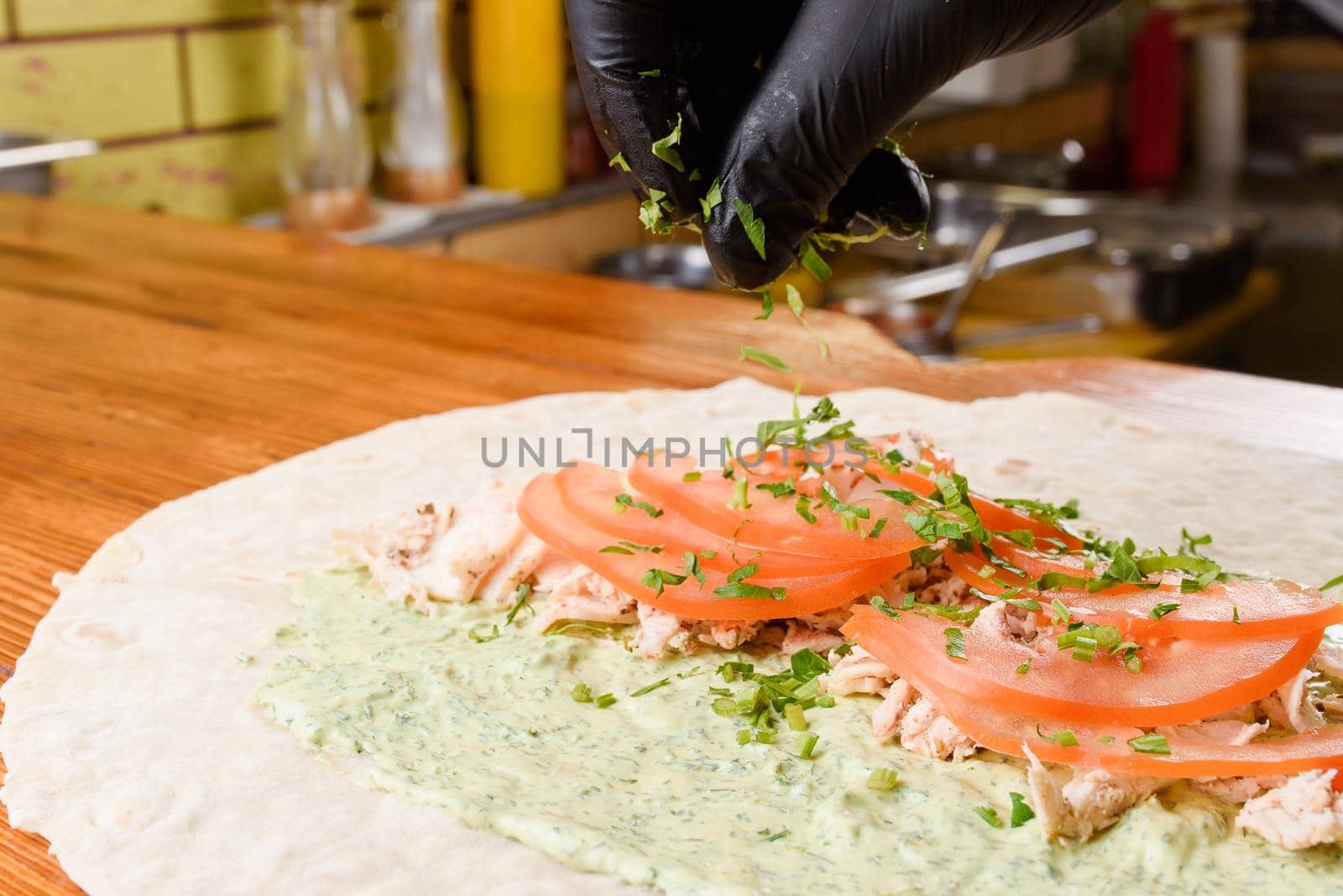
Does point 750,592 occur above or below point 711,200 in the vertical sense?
below

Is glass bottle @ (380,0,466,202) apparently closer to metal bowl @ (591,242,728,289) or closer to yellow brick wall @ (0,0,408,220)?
yellow brick wall @ (0,0,408,220)

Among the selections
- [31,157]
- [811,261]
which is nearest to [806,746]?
[811,261]

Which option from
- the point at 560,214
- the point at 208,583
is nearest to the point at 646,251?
the point at 560,214

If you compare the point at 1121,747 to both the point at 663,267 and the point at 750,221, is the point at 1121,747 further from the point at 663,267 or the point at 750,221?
the point at 663,267

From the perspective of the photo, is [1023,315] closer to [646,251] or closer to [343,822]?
[646,251]

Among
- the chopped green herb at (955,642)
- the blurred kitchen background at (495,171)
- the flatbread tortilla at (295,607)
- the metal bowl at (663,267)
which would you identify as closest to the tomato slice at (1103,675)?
the chopped green herb at (955,642)

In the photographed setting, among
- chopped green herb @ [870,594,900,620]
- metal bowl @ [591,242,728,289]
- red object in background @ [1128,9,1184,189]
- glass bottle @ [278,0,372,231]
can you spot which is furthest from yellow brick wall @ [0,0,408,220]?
red object in background @ [1128,9,1184,189]
